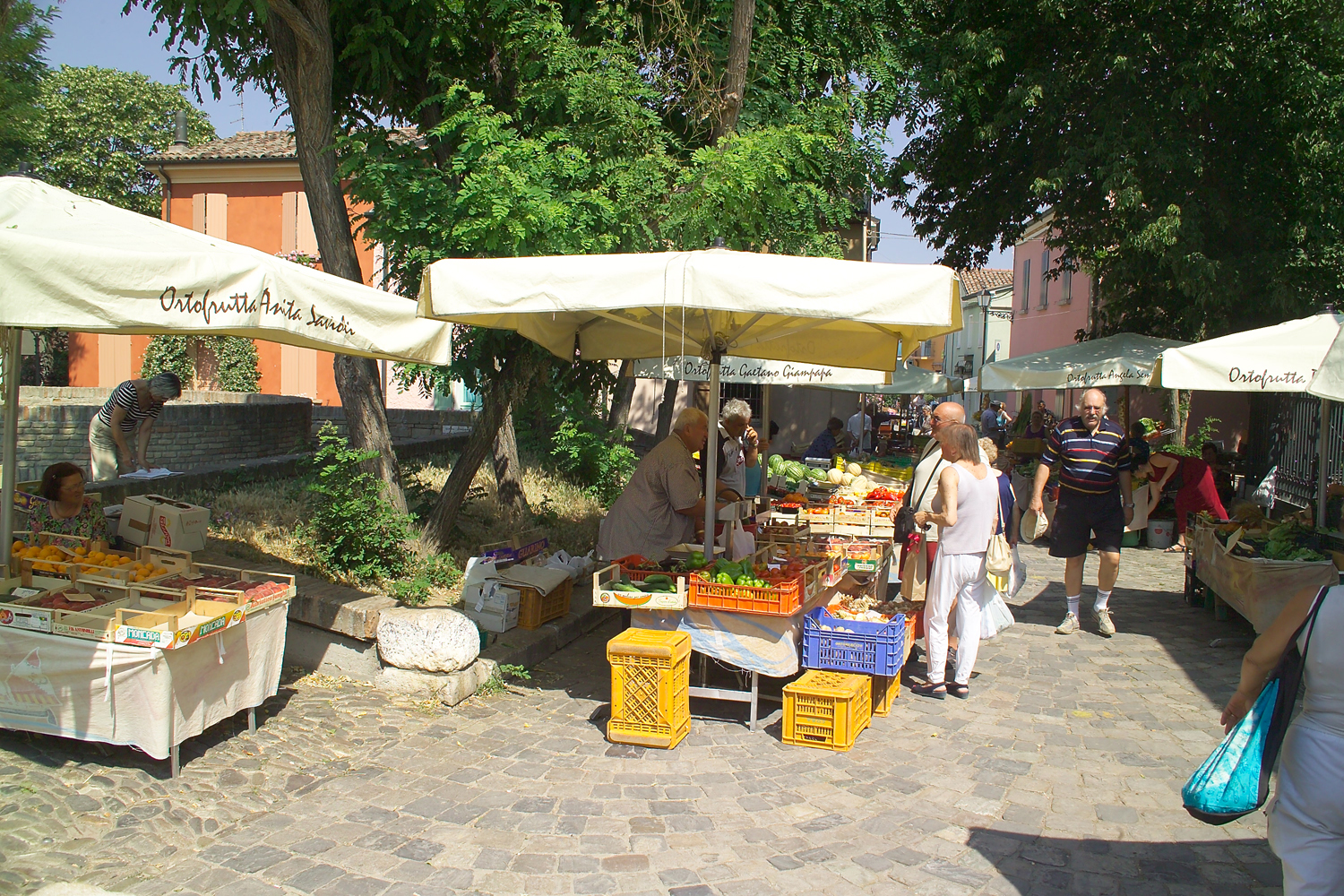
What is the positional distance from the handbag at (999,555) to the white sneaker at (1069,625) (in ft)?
5.51

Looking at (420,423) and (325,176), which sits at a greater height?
Answer: (325,176)

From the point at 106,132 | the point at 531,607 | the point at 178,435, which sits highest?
the point at 106,132

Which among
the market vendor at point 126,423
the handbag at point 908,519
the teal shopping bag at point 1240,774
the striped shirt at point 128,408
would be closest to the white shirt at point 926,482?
the handbag at point 908,519

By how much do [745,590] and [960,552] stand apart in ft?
4.66

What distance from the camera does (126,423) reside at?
8.81 meters

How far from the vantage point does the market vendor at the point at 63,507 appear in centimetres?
549

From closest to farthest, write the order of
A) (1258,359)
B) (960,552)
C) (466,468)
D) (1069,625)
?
(960,552) → (1258,359) → (1069,625) → (466,468)

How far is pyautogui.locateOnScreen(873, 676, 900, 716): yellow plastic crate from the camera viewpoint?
558 cm

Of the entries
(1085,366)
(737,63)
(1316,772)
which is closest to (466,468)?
(737,63)

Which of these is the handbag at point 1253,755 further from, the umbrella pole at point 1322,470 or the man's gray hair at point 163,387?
the man's gray hair at point 163,387

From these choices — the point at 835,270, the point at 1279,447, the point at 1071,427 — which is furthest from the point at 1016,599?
the point at 1279,447

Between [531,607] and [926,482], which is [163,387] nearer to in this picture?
[531,607]

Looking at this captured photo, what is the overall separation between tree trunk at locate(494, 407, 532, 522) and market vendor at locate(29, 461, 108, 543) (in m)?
4.65

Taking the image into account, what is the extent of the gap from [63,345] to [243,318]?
30.6m
